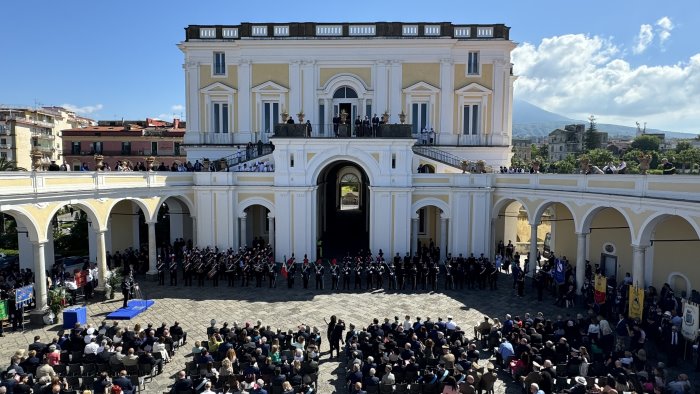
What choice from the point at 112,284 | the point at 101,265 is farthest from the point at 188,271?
the point at 101,265

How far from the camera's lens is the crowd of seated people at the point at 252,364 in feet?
35.0

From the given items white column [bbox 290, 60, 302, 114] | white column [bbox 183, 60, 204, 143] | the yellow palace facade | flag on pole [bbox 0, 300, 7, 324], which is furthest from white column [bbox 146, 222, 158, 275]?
white column [bbox 290, 60, 302, 114]

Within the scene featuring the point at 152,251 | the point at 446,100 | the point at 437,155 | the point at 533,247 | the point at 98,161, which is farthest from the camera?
the point at 446,100

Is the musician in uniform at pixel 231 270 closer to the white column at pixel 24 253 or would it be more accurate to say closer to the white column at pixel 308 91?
the white column at pixel 24 253

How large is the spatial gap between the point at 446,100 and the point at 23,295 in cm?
2569

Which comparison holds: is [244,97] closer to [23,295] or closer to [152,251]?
[152,251]

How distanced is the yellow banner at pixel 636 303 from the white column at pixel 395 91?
1895 centimetres

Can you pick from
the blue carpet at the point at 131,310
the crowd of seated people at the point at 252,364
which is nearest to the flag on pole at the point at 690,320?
the crowd of seated people at the point at 252,364

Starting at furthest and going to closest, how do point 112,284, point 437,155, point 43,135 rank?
point 43,135, point 437,155, point 112,284

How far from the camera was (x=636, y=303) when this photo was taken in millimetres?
15820

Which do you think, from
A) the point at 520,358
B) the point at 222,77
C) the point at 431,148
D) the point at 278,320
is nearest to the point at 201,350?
the point at 278,320

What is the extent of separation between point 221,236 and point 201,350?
14.6 m

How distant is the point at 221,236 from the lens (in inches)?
1039

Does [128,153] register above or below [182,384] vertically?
above
